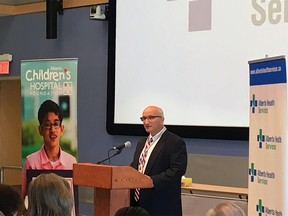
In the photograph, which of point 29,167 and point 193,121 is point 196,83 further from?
point 29,167

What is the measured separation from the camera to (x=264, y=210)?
327cm

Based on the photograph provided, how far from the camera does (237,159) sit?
7.09 metres

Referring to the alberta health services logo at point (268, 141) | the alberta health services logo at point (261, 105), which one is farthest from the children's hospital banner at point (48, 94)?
the alberta health services logo at point (268, 141)

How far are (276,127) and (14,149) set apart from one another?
8.84 meters

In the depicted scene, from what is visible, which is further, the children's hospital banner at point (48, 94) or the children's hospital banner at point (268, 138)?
the children's hospital banner at point (48, 94)

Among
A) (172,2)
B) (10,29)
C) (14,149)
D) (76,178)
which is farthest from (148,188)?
(14,149)

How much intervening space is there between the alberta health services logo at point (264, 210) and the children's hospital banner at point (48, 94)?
545 cm

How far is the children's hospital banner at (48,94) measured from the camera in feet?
28.3

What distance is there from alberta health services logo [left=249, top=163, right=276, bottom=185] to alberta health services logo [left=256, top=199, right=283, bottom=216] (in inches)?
4.1

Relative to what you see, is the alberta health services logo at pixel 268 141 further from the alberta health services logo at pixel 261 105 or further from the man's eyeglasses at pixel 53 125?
the man's eyeglasses at pixel 53 125

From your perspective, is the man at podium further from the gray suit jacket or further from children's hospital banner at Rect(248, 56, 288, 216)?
children's hospital banner at Rect(248, 56, 288, 216)

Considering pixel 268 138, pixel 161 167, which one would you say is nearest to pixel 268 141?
pixel 268 138

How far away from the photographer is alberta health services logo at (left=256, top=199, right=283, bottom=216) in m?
3.13

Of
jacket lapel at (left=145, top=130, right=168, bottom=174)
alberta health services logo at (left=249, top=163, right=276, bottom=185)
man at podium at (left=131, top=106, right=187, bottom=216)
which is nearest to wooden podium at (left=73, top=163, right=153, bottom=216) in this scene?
man at podium at (left=131, top=106, right=187, bottom=216)
